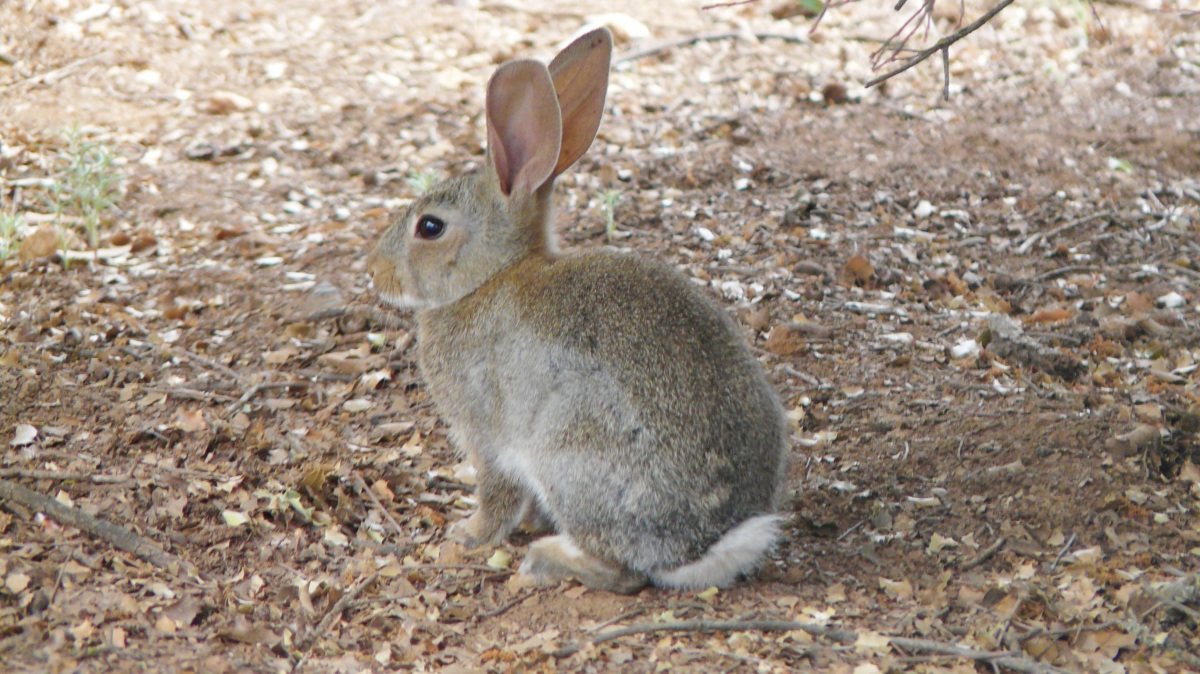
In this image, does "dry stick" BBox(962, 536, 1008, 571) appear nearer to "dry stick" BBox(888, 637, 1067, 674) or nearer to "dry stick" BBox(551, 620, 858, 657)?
"dry stick" BBox(888, 637, 1067, 674)

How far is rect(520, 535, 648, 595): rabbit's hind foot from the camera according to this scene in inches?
179

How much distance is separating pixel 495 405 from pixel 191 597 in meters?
1.39

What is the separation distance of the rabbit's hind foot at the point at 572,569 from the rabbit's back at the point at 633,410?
0.28ft

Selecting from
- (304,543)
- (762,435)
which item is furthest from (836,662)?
(304,543)

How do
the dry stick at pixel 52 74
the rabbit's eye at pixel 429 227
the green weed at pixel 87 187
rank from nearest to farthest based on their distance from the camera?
the rabbit's eye at pixel 429 227 < the green weed at pixel 87 187 < the dry stick at pixel 52 74

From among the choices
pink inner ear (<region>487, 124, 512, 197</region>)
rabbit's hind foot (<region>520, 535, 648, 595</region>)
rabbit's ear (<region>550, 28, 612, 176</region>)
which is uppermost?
rabbit's ear (<region>550, 28, 612, 176</region>)

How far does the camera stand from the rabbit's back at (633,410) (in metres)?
4.38

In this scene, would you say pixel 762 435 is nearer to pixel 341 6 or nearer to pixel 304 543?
pixel 304 543

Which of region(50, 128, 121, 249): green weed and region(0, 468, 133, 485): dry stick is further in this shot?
region(50, 128, 121, 249): green weed

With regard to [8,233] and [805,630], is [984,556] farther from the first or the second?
[8,233]

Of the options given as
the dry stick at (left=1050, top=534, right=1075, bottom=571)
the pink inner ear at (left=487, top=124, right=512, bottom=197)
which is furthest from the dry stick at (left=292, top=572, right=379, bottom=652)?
the dry stick at (left=1050, top=534, right=1075, bottom=571)

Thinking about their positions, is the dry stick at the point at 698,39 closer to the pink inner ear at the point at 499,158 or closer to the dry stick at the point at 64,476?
the pink inner ear at the point at 499,158

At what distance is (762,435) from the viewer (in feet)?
14.7

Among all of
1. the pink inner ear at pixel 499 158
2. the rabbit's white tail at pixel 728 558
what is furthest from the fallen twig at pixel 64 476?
the rabbit's white tail at pixel 728 558
